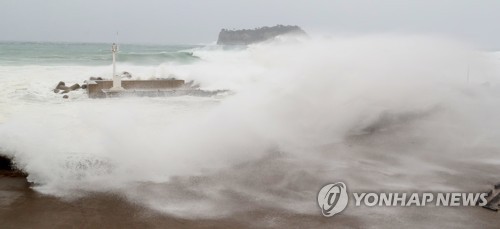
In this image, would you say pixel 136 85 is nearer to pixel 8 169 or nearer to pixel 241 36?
pixel 8 169

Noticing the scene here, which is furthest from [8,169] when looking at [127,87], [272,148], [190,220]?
[127,87]

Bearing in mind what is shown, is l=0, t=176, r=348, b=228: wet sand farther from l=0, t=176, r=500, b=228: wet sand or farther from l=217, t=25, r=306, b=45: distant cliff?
l=217, t=25, r=306, b=45: distant cliff

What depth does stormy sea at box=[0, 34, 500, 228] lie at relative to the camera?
553 cm

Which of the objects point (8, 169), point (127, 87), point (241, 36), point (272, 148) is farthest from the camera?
point (241, 36)

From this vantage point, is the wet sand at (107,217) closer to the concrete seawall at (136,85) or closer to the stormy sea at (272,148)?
the stormy sea at (272,148)

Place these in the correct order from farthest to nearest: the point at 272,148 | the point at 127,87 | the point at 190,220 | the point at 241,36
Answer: the point at 241,36 < the point at 127,87 < the point at 272,148 < the point at 190,220

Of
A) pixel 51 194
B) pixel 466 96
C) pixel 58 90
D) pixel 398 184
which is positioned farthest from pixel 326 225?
pixel 58 90

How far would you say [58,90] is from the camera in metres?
14.7

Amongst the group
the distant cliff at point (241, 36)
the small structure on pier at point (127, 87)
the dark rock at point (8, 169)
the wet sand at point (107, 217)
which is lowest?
the wet sand at point (107, 217)

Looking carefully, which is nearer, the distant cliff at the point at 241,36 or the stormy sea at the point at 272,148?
the stormy sea at the point at 272,148

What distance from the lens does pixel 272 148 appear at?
862cm

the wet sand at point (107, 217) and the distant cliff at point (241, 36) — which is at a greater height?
the distant cliff at point (241, 36)

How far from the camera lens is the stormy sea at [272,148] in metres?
5.53

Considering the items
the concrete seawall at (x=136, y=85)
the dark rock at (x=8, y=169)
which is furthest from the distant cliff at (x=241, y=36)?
the dark rock at (x=8, y=169)
